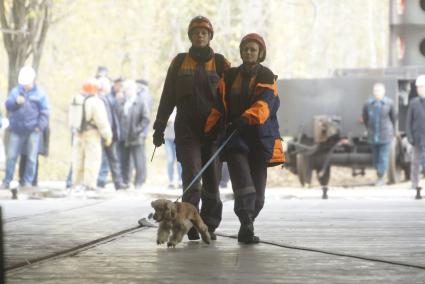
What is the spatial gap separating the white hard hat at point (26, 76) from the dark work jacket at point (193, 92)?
12.0 metres

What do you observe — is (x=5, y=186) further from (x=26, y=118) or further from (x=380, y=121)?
(x=380, y=121)

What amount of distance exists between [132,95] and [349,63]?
5988 centimetres

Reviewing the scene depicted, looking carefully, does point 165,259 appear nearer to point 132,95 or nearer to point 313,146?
point 132,95

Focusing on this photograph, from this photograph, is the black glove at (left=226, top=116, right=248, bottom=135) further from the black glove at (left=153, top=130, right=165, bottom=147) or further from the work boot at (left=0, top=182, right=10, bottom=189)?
the work boot at (left=0, top=182, right=10, bottom=189)

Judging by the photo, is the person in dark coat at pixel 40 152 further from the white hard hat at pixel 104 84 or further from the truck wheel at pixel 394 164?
the truck wheel at pixel 394 164

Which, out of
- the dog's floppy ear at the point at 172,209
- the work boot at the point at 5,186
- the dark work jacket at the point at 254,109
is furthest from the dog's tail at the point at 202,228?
the work boot at the point at 5,186

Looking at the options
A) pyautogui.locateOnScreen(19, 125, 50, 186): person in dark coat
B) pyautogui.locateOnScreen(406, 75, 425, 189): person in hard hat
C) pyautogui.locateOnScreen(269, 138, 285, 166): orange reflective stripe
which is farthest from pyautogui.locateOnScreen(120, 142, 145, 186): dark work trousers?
pyautogui.locateOnScreen(269, 138, 285, 166): orange reflective stripe

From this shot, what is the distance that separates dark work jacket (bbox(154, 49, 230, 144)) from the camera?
43.8 ft

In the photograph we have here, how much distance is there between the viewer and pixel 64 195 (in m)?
24.3

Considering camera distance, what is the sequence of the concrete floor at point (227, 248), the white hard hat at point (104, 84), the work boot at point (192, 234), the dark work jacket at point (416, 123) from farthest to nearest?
the dark work jacket at point (416, 123), the white hard hat at point (104, 84), the work boot at point (192, 234), the concrete floor at point (227, 248)

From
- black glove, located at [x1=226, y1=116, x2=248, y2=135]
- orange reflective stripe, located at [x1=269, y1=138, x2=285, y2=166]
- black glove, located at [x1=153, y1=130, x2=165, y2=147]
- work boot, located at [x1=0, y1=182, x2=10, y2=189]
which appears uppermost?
black glove, located at [x1=226, y1=116, x2=248, y2=135]

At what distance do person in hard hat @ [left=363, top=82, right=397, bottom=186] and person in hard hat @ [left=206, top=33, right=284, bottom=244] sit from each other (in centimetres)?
1572

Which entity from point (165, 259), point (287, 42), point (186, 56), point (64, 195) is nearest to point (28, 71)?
point (64, 195)

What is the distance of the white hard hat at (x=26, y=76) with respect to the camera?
2514 centimetres
